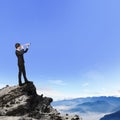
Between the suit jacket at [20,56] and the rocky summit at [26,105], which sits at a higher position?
the suit jacket at [20,56]

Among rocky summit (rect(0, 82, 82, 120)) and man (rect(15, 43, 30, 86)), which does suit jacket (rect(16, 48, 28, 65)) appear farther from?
rocky summit (rect(0, 82, 82, 120))

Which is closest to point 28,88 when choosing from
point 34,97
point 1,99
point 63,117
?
point 34,97

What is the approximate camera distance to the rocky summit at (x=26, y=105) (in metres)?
27.6

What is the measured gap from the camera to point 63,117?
2822 cm

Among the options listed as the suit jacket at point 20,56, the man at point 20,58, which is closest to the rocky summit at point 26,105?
the man at point 20,58

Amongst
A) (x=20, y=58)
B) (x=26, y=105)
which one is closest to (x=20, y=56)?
(x=20, y=58)

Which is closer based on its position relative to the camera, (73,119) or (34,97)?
(73,119)

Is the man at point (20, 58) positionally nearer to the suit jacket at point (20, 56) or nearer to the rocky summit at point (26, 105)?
the suit jacket at point (20, 56)

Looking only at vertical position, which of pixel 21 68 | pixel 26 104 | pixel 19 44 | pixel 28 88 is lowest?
pixel 26 104

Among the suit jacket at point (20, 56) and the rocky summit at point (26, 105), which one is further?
the suit jacket at point (20, 56)

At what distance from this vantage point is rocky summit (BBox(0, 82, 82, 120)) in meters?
27.6

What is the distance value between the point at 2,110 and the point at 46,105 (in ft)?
16.4

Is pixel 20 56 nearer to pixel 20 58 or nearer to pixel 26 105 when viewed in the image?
pixel 20 58

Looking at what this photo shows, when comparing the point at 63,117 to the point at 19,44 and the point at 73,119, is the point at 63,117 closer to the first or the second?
the point at 73,119
